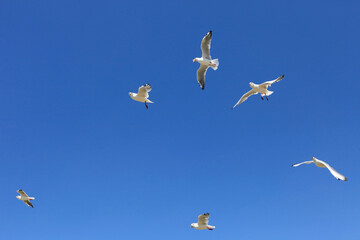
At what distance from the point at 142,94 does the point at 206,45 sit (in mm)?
3978

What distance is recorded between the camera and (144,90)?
1881cm

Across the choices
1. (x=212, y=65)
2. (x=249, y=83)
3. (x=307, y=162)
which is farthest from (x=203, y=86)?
(x=307, y=162)

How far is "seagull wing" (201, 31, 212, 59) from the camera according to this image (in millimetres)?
18297

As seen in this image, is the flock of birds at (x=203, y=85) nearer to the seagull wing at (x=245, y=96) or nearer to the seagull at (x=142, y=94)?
the seagull at (x=142, y=94)

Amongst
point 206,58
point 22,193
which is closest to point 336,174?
point 206,58

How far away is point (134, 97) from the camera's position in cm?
1953

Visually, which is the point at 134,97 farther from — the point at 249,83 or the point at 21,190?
the point at 21,190

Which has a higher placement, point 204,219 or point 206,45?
point 206,45

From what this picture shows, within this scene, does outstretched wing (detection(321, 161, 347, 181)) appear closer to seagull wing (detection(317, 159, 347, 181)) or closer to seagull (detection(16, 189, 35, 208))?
seagull wing (detection(317, 159, 347, 181))

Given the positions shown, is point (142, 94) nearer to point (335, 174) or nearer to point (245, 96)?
point (245, 96)

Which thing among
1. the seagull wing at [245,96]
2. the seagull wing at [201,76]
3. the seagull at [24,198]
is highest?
the seagull wing at [245,96]

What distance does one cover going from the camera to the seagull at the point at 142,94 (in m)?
18.7

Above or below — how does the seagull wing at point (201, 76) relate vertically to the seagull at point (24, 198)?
above

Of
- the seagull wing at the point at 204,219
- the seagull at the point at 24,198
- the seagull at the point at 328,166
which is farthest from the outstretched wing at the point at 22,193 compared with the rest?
the seagull at the point at 328,166
